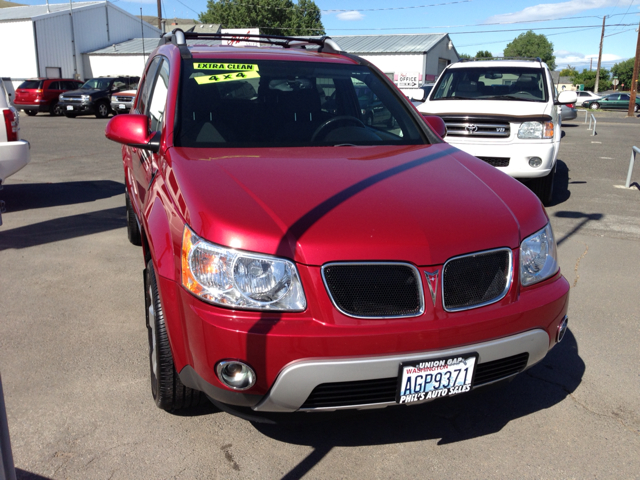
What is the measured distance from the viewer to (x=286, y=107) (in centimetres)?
352

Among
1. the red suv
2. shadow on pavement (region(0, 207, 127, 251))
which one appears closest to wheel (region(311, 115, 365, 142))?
shadow on pavement (region(0, 207, 127, 251))

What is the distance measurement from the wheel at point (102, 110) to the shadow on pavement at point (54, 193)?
17.8 metres

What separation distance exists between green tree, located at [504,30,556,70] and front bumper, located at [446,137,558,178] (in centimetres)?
11535

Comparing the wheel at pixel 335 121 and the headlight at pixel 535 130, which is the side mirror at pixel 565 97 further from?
the wheel at pixel 335 121

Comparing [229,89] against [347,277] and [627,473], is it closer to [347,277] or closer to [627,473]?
[347,277]

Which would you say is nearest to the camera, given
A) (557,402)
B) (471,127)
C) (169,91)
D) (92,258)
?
(557,402)

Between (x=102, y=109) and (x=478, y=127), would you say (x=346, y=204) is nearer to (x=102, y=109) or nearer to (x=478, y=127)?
(x=478, y=127)

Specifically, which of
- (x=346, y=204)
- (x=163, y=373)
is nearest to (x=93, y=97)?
(x=163, y=373)

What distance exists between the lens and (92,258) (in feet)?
17.2

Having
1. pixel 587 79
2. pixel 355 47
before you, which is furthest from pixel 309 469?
pixel 587 79

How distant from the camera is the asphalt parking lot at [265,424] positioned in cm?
249

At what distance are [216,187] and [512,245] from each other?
50.5 inches

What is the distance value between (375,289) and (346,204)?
42 cm

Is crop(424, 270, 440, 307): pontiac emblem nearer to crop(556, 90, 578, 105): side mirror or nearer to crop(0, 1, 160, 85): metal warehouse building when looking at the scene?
crop(556, 90, 578, 105): side mirror
